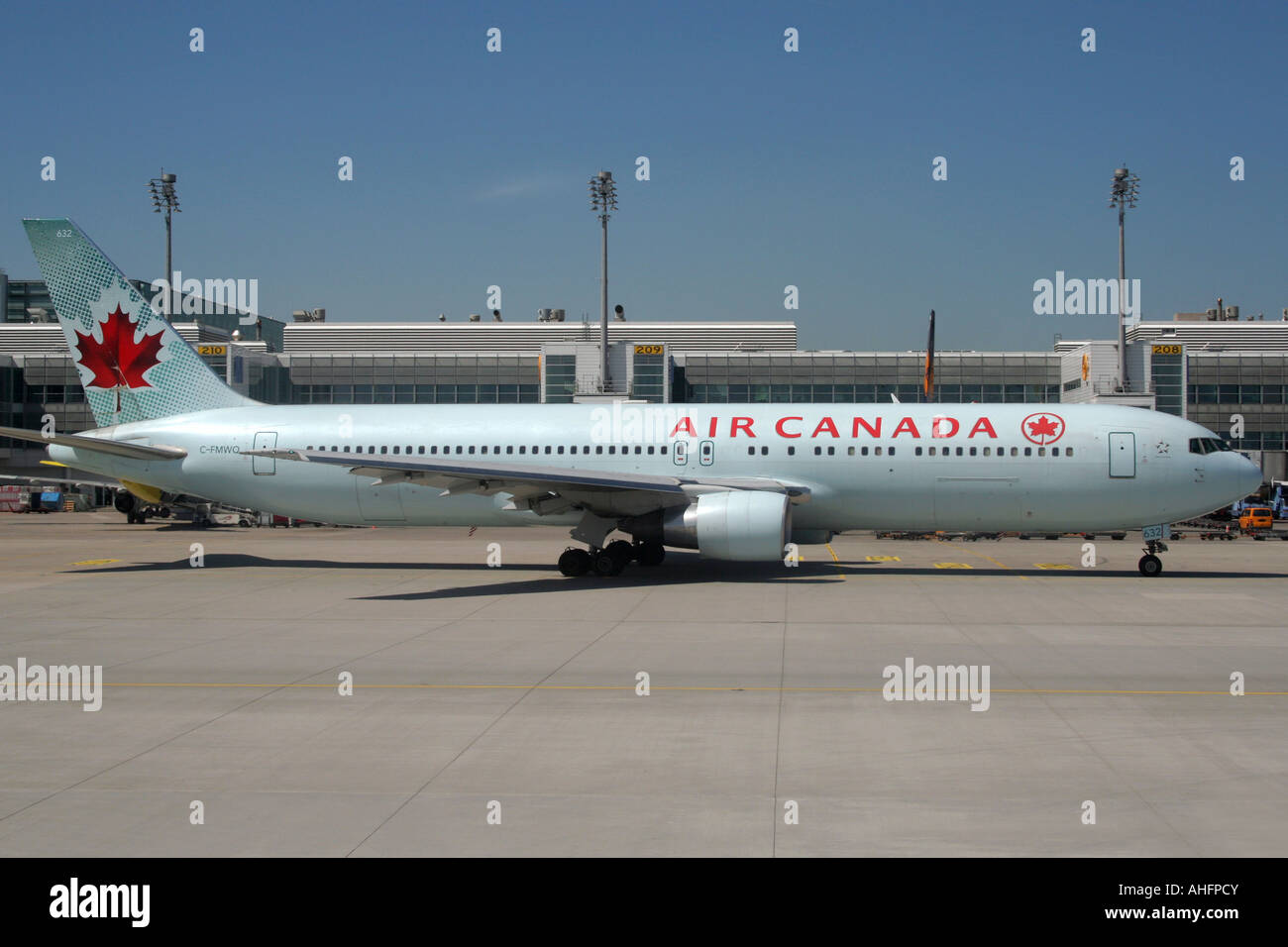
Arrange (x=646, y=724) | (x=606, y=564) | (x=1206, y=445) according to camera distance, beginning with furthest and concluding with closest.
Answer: (x=606, y=564) < (x=1206, y=445) < (x=646, y=724)

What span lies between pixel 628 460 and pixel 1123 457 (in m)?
11.5

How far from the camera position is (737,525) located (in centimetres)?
2167

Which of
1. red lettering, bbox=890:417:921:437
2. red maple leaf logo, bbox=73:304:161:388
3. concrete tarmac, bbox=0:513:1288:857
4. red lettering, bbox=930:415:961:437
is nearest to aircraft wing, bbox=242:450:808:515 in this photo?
concrete tarmac, bbox=0:513:1288:857

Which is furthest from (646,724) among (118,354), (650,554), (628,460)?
(118,354)

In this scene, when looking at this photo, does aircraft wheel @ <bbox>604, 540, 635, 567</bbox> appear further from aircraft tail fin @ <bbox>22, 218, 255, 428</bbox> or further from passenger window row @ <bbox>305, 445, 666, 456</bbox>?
aircraft tail fin @ <bbox>22, 218, 255, 428</bbox>

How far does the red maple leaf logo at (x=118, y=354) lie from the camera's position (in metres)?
26.6

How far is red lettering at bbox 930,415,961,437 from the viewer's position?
24.1 m

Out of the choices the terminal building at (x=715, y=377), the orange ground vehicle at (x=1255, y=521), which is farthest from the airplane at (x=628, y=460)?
the orange ground vehicle at (x=1255, y=521)

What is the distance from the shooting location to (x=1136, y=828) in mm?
7258

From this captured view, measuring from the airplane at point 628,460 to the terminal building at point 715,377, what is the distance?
776 inches

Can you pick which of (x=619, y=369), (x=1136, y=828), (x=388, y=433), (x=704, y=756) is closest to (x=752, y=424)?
(x=388, y=433)

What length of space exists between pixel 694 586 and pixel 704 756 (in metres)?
12.8

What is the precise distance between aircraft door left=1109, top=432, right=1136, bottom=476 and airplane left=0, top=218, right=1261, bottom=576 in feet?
0.11
